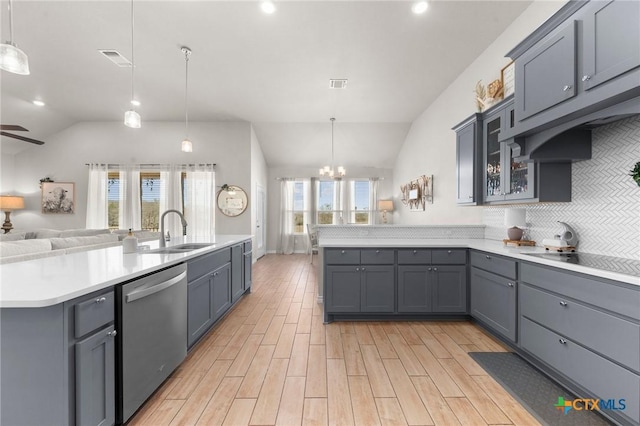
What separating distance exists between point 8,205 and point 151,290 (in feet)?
24.8

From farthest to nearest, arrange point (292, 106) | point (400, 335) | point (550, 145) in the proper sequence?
point (292, 106) < point (400, 335) < point (550, 145)

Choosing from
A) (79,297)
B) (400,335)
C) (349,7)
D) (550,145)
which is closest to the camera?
(79,297)

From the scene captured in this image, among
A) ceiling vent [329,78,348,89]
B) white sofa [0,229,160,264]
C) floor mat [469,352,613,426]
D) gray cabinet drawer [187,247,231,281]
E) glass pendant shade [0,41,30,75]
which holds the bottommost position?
floor mat [469,352,613,426]

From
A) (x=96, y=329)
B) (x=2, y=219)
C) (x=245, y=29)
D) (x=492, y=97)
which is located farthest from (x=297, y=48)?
(x=2, y=219)

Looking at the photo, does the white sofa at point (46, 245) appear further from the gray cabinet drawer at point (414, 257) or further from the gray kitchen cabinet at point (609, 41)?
the gray kitchen cabinet at point (609, 41)

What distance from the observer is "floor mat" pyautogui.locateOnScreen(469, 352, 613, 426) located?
5.25ft

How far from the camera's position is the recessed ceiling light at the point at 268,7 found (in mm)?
2846

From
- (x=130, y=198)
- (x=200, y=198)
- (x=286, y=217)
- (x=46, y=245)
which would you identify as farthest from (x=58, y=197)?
(x=286, y=217)

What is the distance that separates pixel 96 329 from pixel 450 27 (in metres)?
4.29

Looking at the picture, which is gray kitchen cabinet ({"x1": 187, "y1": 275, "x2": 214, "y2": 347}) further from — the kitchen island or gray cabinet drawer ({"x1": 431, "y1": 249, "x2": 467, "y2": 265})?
gray cabinet drawer ({"x1": 431, "y1": 249, "x2": 467, "y2": 265})

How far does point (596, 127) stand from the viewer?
2.15m

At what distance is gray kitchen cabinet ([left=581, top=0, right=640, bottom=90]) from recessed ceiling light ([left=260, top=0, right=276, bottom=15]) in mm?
2638

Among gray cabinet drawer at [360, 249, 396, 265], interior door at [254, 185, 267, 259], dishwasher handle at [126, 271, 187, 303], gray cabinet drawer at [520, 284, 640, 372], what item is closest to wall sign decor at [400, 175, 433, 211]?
gray cabinet drawer at [360, 249, 396, 265]

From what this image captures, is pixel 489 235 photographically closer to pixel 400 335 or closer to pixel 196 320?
pixel 400 335
